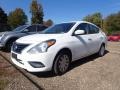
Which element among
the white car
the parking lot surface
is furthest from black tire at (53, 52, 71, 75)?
the parking lot surface

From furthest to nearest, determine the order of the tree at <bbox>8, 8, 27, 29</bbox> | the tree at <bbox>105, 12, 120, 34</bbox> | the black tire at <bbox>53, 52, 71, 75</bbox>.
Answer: the tree at <bbox>105, 12, 120, 34</bbox>
the tree at <bbox>8, 8, 27, 29</bbox>
the black tire at <bbox>53, 52, 71, 75</bbox>

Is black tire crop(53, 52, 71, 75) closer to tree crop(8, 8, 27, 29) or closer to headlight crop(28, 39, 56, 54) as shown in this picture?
headlight crop(28, 39, 56, 54)

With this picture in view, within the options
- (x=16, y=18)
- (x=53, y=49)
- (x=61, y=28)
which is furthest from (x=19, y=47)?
(x=16, y=18)

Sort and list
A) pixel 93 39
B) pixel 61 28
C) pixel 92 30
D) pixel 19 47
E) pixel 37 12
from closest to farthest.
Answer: pixel 19 47 → pixel 61 28 → pixel 93 39 → pixel 92 30 → pixel 37 12

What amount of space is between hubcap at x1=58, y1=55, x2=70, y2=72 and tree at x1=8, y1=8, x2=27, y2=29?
52.8 meters

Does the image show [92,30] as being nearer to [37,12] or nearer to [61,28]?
Result: [61,28]

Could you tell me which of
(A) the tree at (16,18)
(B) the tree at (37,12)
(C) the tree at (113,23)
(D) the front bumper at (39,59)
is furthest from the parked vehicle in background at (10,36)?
(C) the tree at (113,23)

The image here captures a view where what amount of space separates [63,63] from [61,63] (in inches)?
4.2

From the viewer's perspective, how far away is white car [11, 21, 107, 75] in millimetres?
5504

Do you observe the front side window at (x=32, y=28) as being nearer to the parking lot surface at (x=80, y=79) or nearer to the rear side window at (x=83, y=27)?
the rear side window at (x=83, y=27)

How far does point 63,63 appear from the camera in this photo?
19.9ft

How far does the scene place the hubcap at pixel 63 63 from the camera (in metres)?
5.94

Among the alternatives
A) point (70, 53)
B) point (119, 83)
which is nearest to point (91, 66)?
point (70, 53)

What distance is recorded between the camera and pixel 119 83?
17.8 feet
